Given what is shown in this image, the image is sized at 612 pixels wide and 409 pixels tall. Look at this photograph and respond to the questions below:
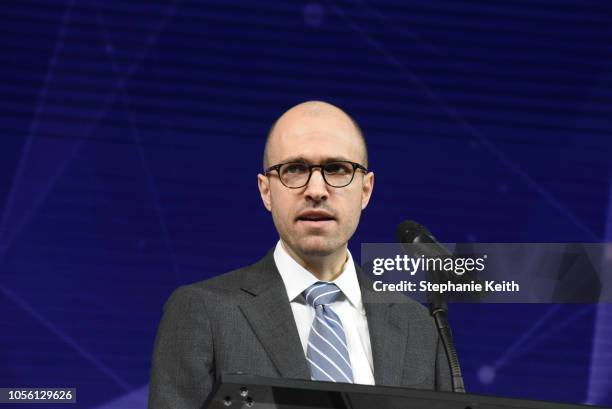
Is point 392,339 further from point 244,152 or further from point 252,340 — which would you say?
point 244,152

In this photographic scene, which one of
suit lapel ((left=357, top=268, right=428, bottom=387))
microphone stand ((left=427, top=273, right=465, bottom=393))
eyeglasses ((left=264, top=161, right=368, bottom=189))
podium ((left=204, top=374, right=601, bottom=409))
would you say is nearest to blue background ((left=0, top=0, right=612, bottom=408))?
suit lapel ((left=357, top=268, right=428, bottom=387))

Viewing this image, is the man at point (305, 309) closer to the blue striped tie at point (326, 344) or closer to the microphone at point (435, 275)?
the blue striped tie at point (326, 344)

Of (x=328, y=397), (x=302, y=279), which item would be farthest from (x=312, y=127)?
(x=328, y=397)

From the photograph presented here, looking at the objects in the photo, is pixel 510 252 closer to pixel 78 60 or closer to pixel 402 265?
pixel 402 265

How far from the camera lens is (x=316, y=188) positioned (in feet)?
5.24

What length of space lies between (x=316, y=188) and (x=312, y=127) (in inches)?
5.7

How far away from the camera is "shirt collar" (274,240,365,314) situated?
5.55ft

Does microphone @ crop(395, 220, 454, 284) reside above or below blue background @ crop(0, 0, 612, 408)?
below

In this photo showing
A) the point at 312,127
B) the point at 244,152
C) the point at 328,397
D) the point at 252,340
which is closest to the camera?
the point at 328,397

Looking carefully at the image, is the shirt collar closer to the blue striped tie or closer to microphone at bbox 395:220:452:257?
the blue striped tie

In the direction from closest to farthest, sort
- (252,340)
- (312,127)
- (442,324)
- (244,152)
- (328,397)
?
1. (328,397)
2. (442,324)
3. (252,340)
4. (312,127)
5. (244,152)

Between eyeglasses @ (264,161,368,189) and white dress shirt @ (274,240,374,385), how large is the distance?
0.17 meters

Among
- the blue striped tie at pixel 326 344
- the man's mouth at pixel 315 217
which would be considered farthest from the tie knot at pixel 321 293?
the man's mouth at pixel 315 217

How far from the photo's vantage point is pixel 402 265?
5.67 ft
